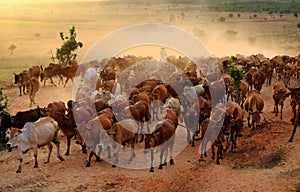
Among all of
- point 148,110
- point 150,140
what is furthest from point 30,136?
point 148,110

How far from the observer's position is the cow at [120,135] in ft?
43.2

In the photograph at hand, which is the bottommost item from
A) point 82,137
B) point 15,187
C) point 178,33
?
point 15,187

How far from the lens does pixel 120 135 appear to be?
13.2 metres

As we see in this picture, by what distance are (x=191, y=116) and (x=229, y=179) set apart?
4403 millimetres

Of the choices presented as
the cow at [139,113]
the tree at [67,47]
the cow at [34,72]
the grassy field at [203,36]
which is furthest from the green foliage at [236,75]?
the grassy field at [203,36]

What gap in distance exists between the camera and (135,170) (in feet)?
42.3

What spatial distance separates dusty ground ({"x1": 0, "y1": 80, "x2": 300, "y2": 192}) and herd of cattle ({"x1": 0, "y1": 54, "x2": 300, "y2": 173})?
0.37m

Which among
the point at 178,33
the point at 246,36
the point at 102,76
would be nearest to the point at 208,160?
the point at 102,76

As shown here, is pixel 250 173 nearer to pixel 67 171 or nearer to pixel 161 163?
pixel 161 163

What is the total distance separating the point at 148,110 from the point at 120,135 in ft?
10.4

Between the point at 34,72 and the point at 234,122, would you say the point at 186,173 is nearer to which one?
the point at 234,122

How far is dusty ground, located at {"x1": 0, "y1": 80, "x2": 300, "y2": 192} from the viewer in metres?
11.3

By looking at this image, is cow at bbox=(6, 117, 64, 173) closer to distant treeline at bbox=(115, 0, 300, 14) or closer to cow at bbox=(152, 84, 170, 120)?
cow at bbox=(152, 84, 170, 120)

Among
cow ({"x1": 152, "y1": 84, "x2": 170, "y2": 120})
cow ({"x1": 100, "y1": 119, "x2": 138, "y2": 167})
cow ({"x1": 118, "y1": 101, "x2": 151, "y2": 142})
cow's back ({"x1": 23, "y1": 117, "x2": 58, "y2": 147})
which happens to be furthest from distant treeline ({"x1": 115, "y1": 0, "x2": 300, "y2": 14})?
cow's back ({"x1": 23, "y1": 117, "x2": 58, "y2": 147})
